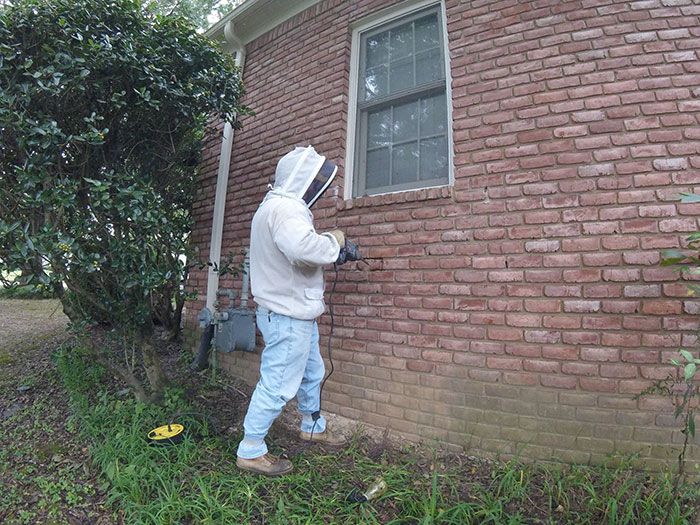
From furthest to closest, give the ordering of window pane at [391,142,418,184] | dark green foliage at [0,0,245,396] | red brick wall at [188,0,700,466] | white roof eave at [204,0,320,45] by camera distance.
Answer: white roof eave at [204,0,320,45]
window pane at [391,142,418,184]
dark green foliage at [0,0,245,396]
red brick wall at [188,0,700,466]

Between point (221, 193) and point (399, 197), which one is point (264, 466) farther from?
point (221, 193)

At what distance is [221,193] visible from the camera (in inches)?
165

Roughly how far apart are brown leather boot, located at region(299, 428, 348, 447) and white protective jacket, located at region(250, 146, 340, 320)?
957 mm

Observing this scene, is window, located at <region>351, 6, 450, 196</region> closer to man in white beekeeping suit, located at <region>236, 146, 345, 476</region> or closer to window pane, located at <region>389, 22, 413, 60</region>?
window pane, located at <region>389, 22, 413, 60</region>

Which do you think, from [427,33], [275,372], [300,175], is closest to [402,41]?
[427,33]

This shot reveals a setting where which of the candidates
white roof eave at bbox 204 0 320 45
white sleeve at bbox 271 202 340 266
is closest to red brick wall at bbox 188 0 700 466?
white sleeve at bbox 271 202 340 266

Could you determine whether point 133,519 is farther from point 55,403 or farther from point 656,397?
point 656,397

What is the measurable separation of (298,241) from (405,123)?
1.72 metres

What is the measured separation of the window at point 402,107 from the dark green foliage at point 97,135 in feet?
4.33

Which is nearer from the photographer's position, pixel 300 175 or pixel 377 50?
pixel 300 175

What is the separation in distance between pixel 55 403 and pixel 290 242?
2801 mm

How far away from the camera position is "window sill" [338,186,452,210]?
2.75 metres

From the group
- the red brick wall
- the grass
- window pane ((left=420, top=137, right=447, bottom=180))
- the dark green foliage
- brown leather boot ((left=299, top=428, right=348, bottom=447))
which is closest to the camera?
the grass

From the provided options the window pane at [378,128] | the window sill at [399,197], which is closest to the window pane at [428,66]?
the window pane at [378,128]
